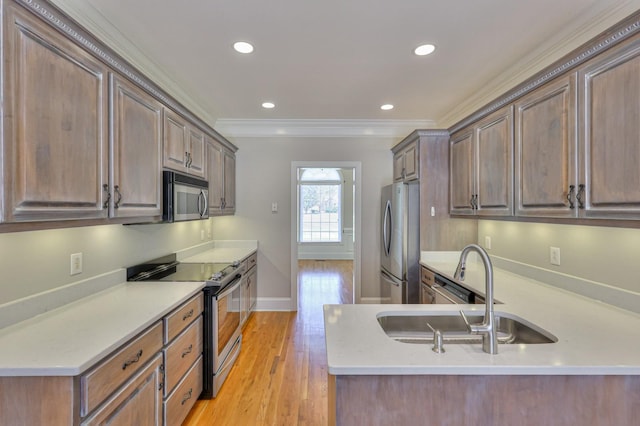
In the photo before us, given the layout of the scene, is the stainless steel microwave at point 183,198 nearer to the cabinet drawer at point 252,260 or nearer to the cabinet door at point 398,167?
the cabinet drawer at point 252,260

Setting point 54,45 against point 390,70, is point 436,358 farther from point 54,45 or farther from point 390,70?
point 390,70

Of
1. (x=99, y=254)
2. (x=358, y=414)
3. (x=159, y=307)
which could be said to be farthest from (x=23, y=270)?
(x=358, y=414)

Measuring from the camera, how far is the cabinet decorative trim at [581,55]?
1.32 metres

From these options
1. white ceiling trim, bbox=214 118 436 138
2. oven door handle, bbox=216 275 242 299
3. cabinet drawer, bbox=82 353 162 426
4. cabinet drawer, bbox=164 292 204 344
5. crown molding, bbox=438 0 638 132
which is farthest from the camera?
white ceiling trim, bbox=214 118 436 138

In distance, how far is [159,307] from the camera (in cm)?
171

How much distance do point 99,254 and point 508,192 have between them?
2950 millimetres

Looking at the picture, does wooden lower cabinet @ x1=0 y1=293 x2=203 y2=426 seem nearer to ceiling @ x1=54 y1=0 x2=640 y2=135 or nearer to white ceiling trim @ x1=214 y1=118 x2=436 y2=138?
ceiling @ x1=54 y1=0 x2=640 y2=135

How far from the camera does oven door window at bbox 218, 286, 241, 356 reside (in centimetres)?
242

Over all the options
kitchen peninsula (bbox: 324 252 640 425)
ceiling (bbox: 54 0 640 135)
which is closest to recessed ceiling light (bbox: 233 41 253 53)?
ceiling (bbox: 54 0 640 135)

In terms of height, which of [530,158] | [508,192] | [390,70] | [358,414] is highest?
[390,70]

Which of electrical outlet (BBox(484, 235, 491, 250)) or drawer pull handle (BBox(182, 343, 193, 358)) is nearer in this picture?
drawer pull handle (BBox(182, 343, 193, 358))

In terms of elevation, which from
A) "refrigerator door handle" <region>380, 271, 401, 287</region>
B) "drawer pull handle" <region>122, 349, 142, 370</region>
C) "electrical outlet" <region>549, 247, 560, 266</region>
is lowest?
"refrigerator door handle" <region>380, 271, 401, 287</region>

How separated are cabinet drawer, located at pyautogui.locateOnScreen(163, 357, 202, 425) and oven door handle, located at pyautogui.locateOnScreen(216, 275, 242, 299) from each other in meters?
0.48

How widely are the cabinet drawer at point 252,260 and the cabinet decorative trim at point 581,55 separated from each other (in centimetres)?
304
